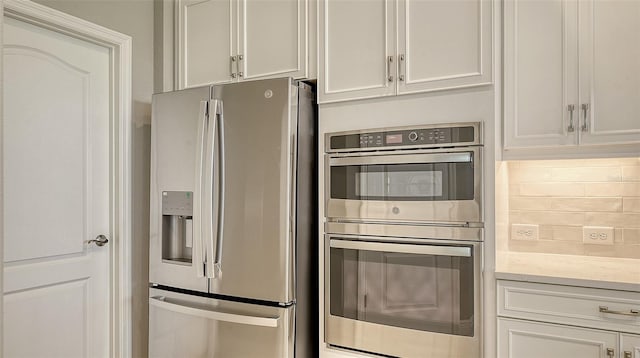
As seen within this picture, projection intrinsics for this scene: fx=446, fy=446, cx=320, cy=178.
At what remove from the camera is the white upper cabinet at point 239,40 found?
2287mm

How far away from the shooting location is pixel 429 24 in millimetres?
1976

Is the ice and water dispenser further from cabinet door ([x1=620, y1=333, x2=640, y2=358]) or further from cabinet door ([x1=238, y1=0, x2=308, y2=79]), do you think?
cabinet door ([x1=620, y1=333, x2=640, y2=358])

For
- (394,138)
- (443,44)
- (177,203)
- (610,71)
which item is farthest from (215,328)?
(610,71)

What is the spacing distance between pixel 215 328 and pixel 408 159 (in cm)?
124

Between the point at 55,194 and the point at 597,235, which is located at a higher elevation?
the point at 55,194

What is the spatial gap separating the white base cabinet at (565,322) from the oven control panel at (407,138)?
628 mm

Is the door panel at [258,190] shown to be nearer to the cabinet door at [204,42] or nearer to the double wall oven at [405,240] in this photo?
the double wall oven at [405,240]

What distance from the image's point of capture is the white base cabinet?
1644mm

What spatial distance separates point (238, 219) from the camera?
2.14m

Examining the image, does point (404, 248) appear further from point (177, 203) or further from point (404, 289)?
point (177, 203)

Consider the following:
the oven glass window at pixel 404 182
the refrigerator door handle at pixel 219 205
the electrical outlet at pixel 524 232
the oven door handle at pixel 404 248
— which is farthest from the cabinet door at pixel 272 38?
the electrical outlet at pixel 524 232

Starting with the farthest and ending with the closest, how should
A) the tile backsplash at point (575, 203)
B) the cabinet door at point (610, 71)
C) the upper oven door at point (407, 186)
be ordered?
the tile backsplash at point (575, 203), the upper oven door at point (407, 186), the cabinet door at point (610, 71)

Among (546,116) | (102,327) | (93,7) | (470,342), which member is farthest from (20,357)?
A: (546,116)

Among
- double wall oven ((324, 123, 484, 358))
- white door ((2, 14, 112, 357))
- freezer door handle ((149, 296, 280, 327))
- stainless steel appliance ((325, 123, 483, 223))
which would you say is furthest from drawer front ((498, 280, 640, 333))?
white door ((2, 14, 112, 357))
